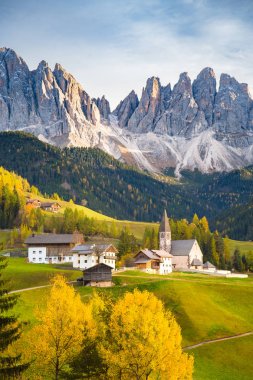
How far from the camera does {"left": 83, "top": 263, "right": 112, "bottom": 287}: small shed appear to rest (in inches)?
4503

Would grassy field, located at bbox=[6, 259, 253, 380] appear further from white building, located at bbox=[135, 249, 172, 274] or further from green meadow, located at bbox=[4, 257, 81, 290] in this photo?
white building, located at bbox=[135, 249, 172, 274]

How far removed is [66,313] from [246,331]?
43860 mm

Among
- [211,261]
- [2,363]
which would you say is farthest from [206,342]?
[211,261]

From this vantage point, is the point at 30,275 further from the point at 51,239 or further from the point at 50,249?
the point at 51,239

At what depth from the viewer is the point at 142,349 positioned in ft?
179

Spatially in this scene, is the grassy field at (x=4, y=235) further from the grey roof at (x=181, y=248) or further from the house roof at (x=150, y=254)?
the house roof at (x=150, y=254)

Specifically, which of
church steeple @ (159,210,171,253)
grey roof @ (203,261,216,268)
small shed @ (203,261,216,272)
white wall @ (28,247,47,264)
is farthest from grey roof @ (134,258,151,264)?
white wall @ (28,247,47,264)

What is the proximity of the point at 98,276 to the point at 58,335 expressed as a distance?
55.7 meters

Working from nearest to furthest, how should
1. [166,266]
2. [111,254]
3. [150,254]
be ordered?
1. [111,254]
2. [150,254]
3. [166,266]

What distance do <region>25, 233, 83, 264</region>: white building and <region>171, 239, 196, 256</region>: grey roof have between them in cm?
2992

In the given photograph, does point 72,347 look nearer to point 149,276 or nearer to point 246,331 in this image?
point 246,331

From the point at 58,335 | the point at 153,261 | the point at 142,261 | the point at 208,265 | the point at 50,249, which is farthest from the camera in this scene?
the point at 208,265

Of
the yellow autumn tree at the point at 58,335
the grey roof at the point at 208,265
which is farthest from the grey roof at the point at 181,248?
the yellow autumn tree at the point at 58,335

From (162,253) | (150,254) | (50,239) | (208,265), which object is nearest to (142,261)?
(150,254)
